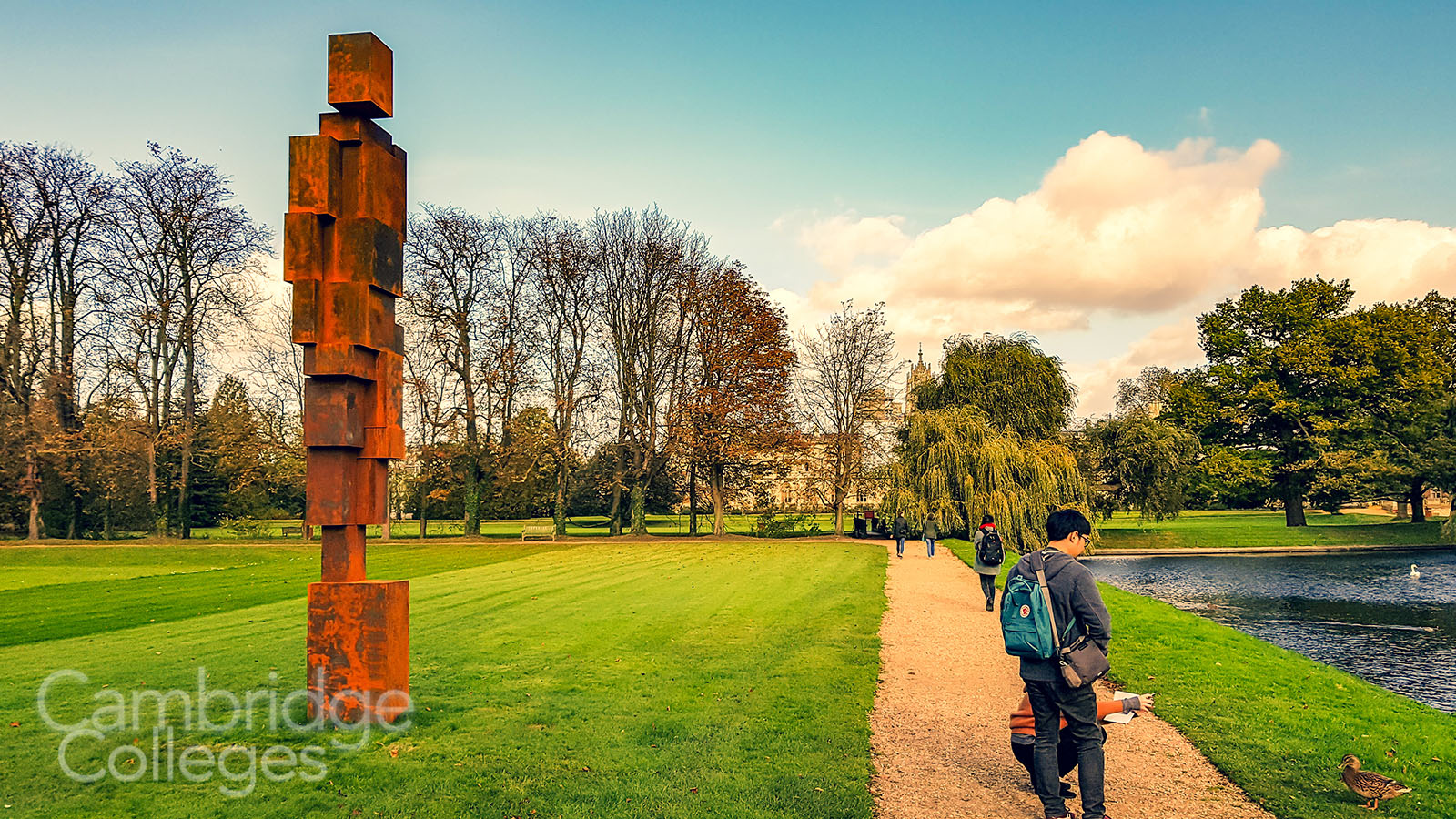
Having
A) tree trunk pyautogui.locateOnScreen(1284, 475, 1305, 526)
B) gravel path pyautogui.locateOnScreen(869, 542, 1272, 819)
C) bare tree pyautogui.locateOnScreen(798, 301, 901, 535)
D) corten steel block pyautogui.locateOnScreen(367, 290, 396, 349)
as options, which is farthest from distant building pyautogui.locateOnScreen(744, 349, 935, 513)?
corten steel block pyautogui.locateOnScreen(367, 290, 396, 349)

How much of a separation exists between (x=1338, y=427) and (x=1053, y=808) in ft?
154

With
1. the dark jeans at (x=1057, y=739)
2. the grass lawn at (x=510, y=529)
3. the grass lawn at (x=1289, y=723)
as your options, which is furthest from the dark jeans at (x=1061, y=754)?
the grass lawn at (x=510, y=529)

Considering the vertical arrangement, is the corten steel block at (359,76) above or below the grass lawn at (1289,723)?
above

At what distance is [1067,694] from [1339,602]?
2097cm

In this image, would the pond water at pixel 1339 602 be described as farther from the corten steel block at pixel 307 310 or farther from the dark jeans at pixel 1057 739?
the corten steel block at pixel 307 310

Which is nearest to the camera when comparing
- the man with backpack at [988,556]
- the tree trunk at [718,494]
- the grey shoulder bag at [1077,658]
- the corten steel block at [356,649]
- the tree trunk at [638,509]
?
the grey shoulder bag at [1077,658]

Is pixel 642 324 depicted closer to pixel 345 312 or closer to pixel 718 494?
pixel 718 494

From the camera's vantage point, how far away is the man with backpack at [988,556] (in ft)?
48.6

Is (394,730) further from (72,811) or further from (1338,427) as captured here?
(1338,427)

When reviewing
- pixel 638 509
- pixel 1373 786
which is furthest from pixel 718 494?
pixel 1373 786

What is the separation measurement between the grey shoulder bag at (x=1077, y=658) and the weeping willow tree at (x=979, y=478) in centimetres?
2391

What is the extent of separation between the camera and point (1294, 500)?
43.2m

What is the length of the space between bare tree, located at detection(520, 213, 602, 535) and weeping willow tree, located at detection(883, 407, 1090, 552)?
1652 centimetres

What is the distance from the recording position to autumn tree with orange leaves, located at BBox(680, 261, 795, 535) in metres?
39.6
